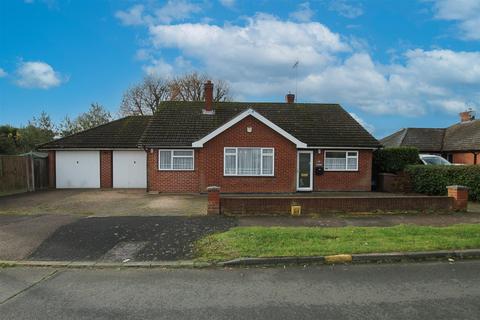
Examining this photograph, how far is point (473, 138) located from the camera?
28.0 meters

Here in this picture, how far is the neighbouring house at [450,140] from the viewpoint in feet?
91.6

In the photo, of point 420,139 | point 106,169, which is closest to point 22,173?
point 106,169

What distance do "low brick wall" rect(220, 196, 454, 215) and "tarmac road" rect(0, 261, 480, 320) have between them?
4.49m

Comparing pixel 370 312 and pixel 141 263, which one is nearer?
pixel 370 312

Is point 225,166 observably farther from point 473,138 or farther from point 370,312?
point 473,138

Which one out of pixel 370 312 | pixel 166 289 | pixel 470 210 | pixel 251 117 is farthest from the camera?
pixel 251 117

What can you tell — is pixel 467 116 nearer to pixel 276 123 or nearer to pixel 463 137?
pixel 463 137

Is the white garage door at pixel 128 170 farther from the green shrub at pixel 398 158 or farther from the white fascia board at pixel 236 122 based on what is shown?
the green shrub at pixel 398 158

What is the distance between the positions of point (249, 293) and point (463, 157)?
29646 millimetres

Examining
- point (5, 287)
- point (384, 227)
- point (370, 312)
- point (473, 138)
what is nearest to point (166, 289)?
point (5, 287)

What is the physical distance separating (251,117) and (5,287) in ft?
42.2

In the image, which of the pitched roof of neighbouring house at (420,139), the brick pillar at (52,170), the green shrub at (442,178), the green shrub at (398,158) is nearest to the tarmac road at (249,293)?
the green shrub at (442,178)

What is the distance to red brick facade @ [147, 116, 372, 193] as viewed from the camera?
55.6 feet

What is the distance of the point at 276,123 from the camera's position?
1966 cm
